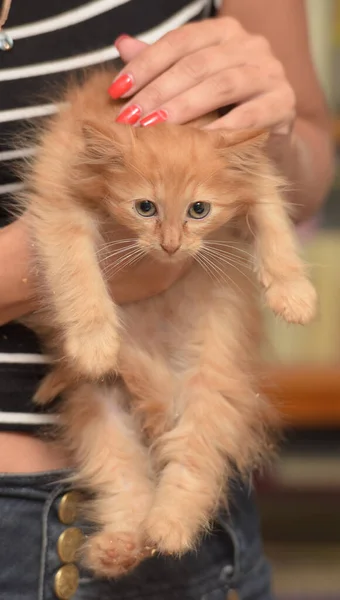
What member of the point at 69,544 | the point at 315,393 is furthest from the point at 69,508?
the point at 315,393

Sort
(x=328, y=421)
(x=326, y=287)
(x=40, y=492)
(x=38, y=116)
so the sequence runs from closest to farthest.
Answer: (x=40, y=492), (x=38, y=116), (x=328, y=421), (x=326, y=287)

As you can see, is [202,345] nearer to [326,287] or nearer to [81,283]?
[81,283]

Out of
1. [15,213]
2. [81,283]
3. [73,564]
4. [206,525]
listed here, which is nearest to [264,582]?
[206,525]

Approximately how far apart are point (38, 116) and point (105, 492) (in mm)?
435

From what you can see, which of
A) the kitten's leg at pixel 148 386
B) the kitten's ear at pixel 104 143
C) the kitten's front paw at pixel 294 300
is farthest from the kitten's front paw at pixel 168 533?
the kitten's ear at pixel 104 143

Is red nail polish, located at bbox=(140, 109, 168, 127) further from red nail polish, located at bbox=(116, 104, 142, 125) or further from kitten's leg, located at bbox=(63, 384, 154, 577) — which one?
kitten's leg, located at bbox=(63, 384, 154, 577)

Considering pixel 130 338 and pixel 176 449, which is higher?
pixel 130 338

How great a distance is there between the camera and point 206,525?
972 millimetres

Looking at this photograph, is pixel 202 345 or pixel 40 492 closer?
pixel 40 492

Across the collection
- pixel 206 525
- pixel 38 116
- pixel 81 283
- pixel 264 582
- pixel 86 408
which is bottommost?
pixel 264 582

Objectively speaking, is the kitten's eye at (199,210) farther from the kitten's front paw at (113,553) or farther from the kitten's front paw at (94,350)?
the kitten's front paw at (113,553)

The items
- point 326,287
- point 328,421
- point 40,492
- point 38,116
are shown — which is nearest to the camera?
point 40,492

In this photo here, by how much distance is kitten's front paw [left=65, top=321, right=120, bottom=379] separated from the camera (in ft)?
2.97

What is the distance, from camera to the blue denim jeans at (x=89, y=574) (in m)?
0.88
